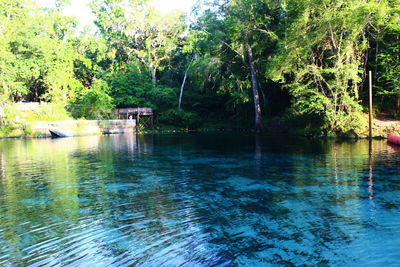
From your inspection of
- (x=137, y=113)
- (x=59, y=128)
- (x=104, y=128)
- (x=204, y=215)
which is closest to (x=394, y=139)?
(x=204, y=215)

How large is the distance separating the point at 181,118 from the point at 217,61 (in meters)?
10.3

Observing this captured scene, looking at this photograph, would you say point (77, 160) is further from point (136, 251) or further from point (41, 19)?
point (41, 19)

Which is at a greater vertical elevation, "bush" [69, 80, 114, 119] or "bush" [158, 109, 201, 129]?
"bush" [69, 80, 114, 119]

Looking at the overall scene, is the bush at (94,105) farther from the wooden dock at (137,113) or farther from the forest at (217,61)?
the wooden dock at (137,113)

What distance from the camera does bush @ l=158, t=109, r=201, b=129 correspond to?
40.8 m

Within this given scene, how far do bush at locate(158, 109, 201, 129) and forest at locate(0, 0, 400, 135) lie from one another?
0.52ft

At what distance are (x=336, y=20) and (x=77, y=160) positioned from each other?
1908 centimetres

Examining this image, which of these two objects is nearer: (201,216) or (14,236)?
(14,236)

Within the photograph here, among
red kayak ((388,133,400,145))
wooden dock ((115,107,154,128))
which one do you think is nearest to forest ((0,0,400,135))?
wooden dock ((115,107,154,128))

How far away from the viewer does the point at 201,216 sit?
7000 millimetres

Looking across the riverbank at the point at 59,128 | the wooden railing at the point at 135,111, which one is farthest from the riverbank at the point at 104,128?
the wooden railing at the point at 135,111

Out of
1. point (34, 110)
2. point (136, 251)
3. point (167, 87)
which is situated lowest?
point (136, 251)

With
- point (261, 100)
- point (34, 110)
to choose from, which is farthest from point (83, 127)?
point (261, 100)

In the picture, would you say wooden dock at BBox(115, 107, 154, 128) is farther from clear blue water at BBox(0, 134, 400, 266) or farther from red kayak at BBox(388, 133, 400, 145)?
clear blue water at BBox(0, 134, 400, 266)
